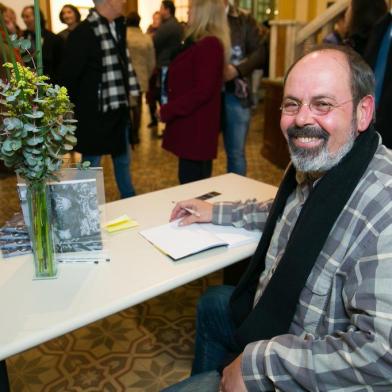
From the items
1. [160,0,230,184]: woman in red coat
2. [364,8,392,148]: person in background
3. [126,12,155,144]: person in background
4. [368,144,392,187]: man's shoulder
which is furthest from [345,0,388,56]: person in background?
[126,12,155,144]: person in background

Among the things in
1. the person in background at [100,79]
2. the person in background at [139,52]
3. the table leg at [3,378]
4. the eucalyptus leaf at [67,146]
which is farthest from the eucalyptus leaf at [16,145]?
the person in background at [139,52]

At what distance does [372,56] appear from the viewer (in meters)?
2.00

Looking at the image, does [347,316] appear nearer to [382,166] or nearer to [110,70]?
[382,166]

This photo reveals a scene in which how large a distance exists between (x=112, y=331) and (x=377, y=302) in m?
1.44

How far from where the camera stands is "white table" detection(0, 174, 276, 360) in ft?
3.06

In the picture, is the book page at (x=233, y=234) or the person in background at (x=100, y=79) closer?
the book page at (x=233, y=234)

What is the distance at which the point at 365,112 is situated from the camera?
106cm

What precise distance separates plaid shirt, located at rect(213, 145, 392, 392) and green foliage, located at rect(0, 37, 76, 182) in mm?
607

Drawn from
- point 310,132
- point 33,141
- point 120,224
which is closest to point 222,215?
point 120,224

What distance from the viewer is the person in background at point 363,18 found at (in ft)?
7.26

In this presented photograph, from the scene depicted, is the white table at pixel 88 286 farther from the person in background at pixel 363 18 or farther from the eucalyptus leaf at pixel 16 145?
the person in background at pixel 363 18

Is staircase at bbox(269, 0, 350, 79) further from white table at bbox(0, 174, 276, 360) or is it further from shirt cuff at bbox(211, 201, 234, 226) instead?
white table at bbox(0, 174, 276, 360)

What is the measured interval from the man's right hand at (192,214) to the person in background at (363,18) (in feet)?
4.28

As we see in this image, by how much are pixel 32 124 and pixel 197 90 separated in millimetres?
1578
